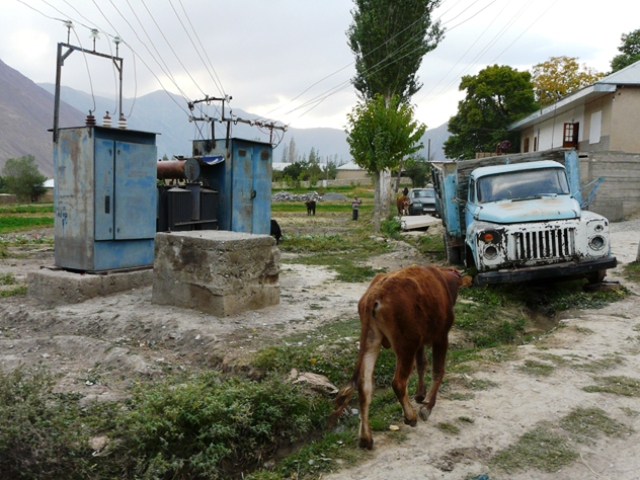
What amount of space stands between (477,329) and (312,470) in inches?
168

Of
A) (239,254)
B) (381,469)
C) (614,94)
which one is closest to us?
(381,469)

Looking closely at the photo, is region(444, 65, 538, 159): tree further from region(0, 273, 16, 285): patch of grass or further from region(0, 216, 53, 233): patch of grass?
region(0, 273, 16, 285): patch of grass

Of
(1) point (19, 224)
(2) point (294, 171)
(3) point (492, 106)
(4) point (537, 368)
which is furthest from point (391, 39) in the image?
(2) point (294, 171)

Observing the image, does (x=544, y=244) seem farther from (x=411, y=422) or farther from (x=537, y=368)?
(x=411, y=422)

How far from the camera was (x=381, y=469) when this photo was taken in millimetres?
3650

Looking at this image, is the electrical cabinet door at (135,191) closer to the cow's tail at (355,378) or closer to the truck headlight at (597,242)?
the cow's tail at (355,378)

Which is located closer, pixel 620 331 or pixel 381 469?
pixel 381 469

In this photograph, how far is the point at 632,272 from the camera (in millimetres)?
10367

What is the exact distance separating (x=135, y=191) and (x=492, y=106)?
3948 centimetres

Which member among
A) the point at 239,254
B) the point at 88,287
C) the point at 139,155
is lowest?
the point at 88,287

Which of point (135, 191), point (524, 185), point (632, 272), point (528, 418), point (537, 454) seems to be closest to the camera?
point (537, 454)

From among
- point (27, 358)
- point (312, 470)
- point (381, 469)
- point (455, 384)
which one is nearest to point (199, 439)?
point (312, 470)

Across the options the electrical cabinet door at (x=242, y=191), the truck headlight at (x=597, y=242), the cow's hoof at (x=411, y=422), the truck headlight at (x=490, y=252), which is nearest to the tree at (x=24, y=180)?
the electrical cabinet door at (x=242, y=191)

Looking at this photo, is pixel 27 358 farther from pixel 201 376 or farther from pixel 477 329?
pixel 477 329
